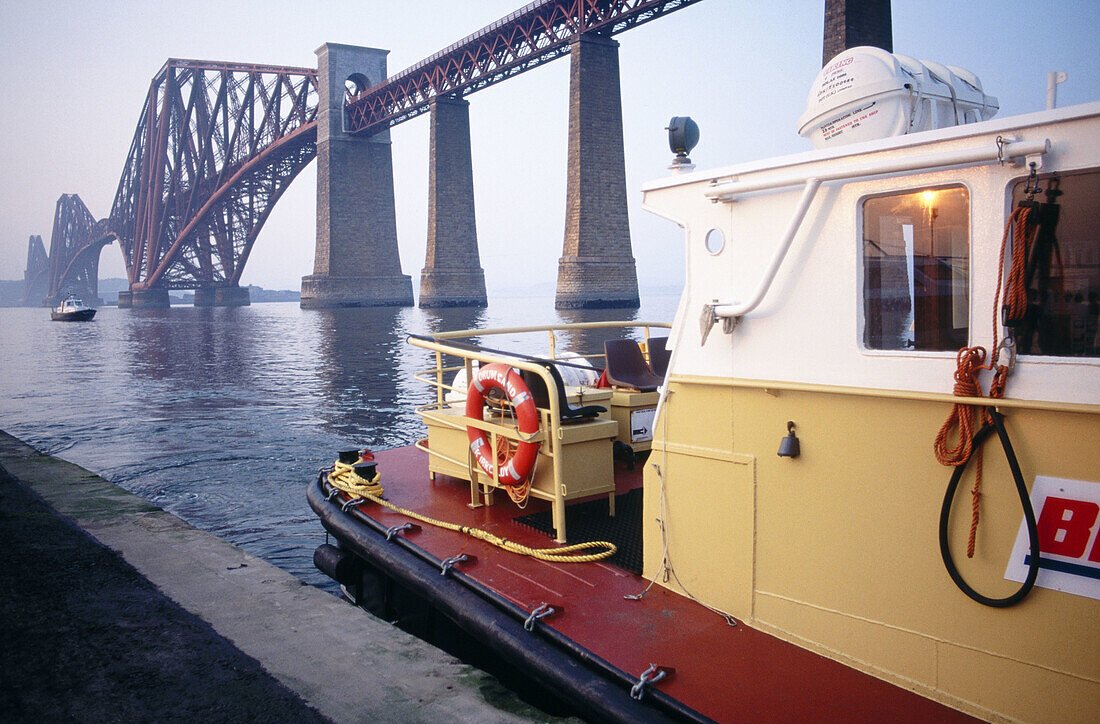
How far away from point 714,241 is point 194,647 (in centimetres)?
331

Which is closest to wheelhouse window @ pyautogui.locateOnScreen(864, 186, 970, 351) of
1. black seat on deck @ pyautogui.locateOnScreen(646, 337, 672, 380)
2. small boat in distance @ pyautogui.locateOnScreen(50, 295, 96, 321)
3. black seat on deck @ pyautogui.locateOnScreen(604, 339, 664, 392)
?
black seat on deck @ pyautogui.locateOnScreen(604, 339, 664, 392)

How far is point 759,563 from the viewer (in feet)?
10.4

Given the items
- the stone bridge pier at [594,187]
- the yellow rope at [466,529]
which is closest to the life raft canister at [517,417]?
the yellow rope at [466,529]

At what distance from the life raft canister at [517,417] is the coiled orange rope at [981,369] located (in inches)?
87.9

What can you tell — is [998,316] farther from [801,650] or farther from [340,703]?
[340,703]

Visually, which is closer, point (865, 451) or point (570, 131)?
point (865, 451)

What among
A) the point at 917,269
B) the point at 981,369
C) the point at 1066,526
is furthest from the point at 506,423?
the point at 1066,526

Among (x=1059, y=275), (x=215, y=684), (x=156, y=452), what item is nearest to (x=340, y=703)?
(x=215, y=684)

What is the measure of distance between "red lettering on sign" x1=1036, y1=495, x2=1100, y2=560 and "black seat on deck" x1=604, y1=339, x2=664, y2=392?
3238 mm

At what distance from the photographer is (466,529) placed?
15.1ft

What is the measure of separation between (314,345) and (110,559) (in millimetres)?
28181

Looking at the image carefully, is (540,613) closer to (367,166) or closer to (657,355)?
(657,355)

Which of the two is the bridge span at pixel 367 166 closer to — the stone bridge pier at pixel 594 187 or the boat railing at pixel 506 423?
the stone bridge pier at pixel 594 187

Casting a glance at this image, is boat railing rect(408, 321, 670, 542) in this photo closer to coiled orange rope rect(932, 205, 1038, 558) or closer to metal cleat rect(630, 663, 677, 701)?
metal cleat rect(630, 663, 677, 701)
